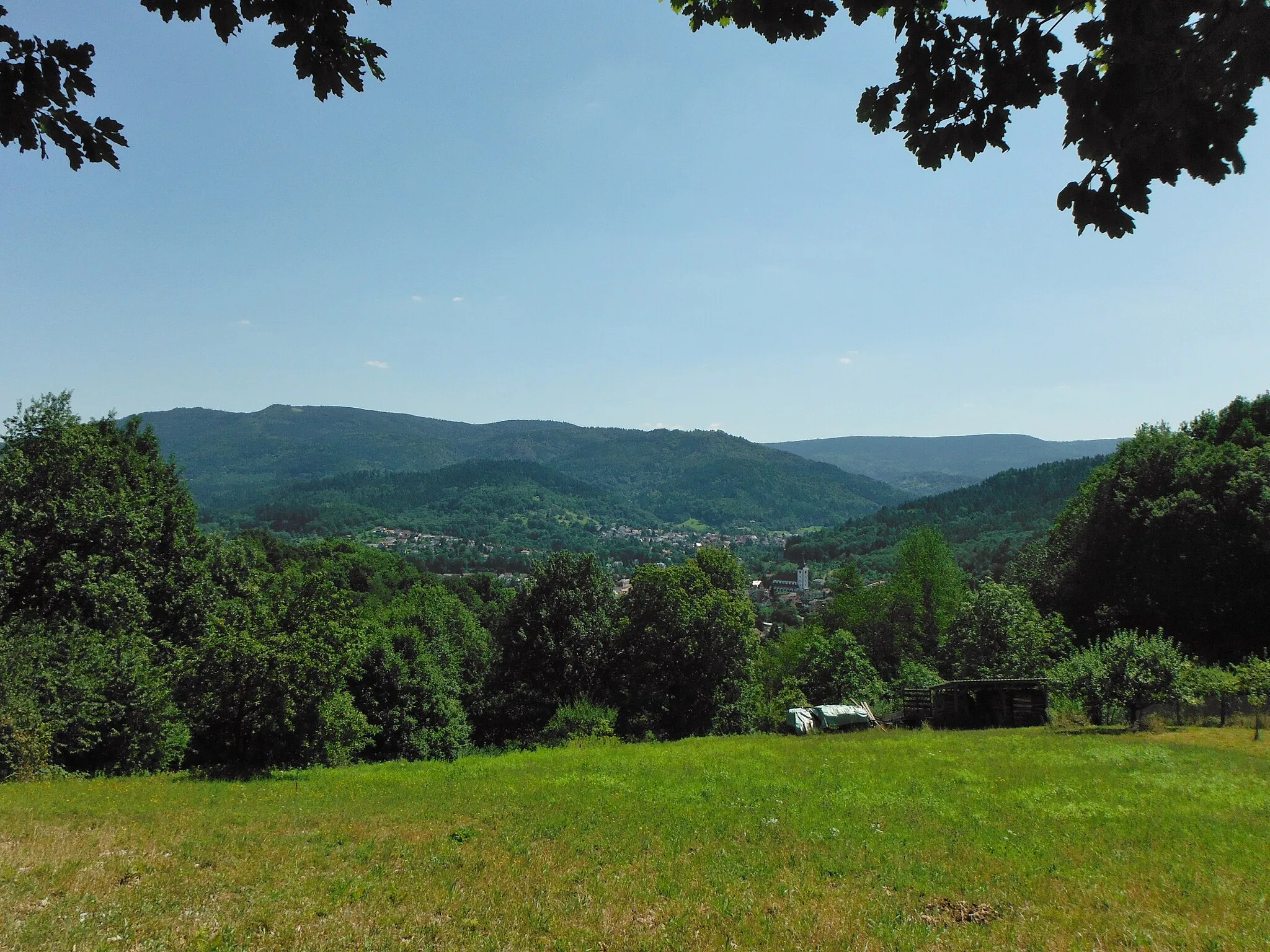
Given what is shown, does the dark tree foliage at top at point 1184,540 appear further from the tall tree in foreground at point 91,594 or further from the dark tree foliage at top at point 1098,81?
the tall tree in foreground at point 91,594

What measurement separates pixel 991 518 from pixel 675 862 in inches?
6598

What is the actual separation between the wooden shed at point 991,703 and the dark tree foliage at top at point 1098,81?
1430 inches

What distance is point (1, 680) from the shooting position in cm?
2275

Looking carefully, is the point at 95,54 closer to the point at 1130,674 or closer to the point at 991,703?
the point at 1130,674

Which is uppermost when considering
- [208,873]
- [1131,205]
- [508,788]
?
[1131,205]

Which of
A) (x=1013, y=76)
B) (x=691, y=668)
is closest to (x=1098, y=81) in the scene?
(x=1013, y=76)

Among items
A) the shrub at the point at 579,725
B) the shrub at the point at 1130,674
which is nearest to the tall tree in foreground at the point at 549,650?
the shrub at the point at 579,725

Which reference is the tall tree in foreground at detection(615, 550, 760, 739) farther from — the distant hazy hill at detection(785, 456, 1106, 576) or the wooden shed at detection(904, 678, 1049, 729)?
the distant hazy hill at detection(785, 456, 1106, 576)

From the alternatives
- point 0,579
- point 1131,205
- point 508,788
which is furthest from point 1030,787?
point 0,579

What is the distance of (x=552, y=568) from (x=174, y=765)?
23150 millimetres

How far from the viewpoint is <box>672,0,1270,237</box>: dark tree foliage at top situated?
3123 millimetres

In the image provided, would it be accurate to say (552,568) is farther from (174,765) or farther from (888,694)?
(888,694)

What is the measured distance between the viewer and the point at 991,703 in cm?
3506

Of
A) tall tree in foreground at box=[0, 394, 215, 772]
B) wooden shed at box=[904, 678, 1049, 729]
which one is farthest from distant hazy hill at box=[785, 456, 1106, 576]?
tall tree in foreground at box=[0, 394, 215, 772]
